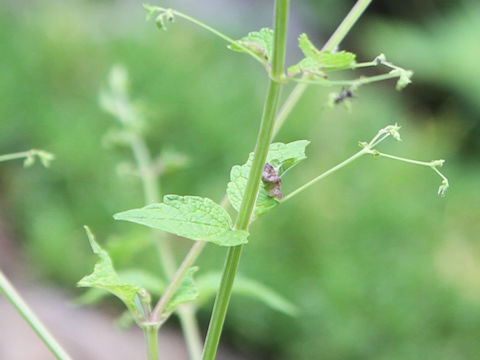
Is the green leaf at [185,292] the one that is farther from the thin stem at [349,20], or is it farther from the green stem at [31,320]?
the thin stem at [349,20]

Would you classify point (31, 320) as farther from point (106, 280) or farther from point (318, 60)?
point (318, 60)

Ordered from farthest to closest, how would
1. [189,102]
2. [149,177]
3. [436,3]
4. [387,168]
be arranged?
[436,3] → [189,102] → [387,168] → [149,177]

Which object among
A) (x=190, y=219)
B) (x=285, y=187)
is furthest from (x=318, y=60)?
(x=285, y=187)

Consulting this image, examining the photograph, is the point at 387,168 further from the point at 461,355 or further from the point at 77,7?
the point at 77,7

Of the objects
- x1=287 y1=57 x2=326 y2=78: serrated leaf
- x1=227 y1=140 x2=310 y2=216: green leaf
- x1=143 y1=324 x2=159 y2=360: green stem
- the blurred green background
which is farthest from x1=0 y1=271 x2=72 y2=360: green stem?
the blurred green background

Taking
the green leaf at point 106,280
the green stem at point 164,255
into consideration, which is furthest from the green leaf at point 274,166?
the green stem at point 164,255

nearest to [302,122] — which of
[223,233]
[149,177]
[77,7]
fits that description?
[77,7]
